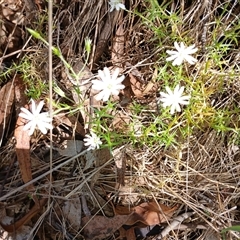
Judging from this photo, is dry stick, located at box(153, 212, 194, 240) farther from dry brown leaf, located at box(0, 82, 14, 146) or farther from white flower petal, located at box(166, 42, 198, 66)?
dry brown leaf, located at box(0, 82, 14, 146)

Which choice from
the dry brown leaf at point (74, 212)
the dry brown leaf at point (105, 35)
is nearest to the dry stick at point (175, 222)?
the dry brown leaf at point (74, 212)

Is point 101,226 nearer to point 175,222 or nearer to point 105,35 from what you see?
point 175,222

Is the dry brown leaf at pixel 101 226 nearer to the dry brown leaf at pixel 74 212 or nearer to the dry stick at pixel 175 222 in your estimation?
the dry brown leaf at pixel 74 212

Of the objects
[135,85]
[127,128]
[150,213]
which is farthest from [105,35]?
[150,213]

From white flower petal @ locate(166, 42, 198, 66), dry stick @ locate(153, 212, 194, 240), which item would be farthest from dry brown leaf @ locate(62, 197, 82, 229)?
white flower petal @ locate(166, 42, 198, 66)

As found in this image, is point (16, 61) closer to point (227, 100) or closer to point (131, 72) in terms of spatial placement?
point (131, 72)

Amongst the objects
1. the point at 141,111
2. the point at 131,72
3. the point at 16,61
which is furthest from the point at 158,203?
the point at 16,61
